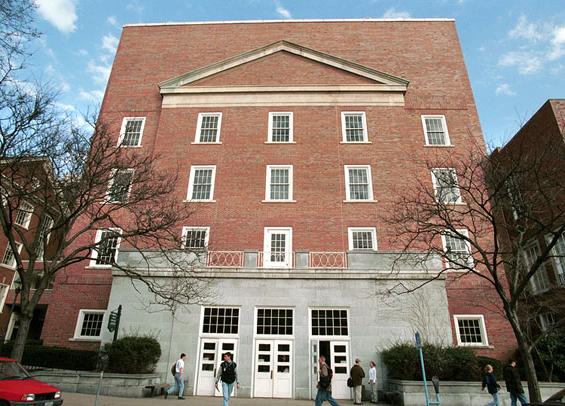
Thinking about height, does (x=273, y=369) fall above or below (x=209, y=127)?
below

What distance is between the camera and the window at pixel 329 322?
19.1 meters

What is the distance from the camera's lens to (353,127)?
27219 mm

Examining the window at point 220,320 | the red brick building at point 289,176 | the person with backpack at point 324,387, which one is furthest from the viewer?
the window at point 220,320

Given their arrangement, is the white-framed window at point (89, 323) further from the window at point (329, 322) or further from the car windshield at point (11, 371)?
the window at point (329, 322)

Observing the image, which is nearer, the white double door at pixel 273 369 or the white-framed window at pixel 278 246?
the white double door at pixel 273 369

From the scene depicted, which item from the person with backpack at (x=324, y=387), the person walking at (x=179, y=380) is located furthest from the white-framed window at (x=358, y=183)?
the person walking at (x=179, y=380)

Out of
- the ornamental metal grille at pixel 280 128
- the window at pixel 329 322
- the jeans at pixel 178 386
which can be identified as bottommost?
the jeans at pixel 178 386

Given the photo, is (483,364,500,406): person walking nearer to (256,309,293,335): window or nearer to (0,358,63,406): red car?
(256,309,293,335): window

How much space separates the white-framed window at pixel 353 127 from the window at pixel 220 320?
1370 cm

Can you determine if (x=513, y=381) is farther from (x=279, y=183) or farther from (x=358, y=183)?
(x=279, y=183)

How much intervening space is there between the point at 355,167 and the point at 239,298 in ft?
38.1

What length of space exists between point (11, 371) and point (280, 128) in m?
20.6

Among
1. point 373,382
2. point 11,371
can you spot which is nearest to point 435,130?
point 373,382

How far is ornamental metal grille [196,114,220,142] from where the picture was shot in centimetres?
2738
